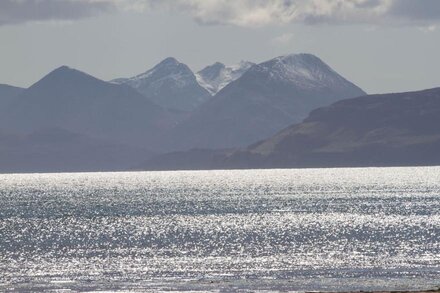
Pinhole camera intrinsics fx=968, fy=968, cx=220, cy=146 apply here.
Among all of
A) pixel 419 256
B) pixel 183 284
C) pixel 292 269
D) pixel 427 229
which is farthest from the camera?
pixel 427 229

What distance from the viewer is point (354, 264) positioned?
120562 millimetres

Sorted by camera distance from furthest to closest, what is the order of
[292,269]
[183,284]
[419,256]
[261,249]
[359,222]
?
1. [359,222]
2. [261,249]
3. [419,256]
4. [292,269]
5. [183,284]

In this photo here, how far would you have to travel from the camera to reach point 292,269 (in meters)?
117

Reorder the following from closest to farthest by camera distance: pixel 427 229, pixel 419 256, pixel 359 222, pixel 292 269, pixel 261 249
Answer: pixel 292 269 → pixel 419 256 → pixel 261 249 → pixel 427 229 → pixel 359 222

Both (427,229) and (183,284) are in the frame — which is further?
(427,229)

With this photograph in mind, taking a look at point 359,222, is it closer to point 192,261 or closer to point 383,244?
point 383,244

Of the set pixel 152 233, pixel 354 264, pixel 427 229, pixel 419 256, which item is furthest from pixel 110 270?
pixel 427 229

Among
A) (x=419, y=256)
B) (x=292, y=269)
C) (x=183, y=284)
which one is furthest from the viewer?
(x=419, y=256)

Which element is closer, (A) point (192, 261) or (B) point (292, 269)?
(B) point (292, 269)

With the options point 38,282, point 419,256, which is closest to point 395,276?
point 419,256

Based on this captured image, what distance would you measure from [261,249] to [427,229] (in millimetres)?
42320

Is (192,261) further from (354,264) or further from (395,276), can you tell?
(395,276)

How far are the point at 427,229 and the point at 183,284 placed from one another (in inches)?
3078

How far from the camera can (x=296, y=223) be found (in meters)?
196
